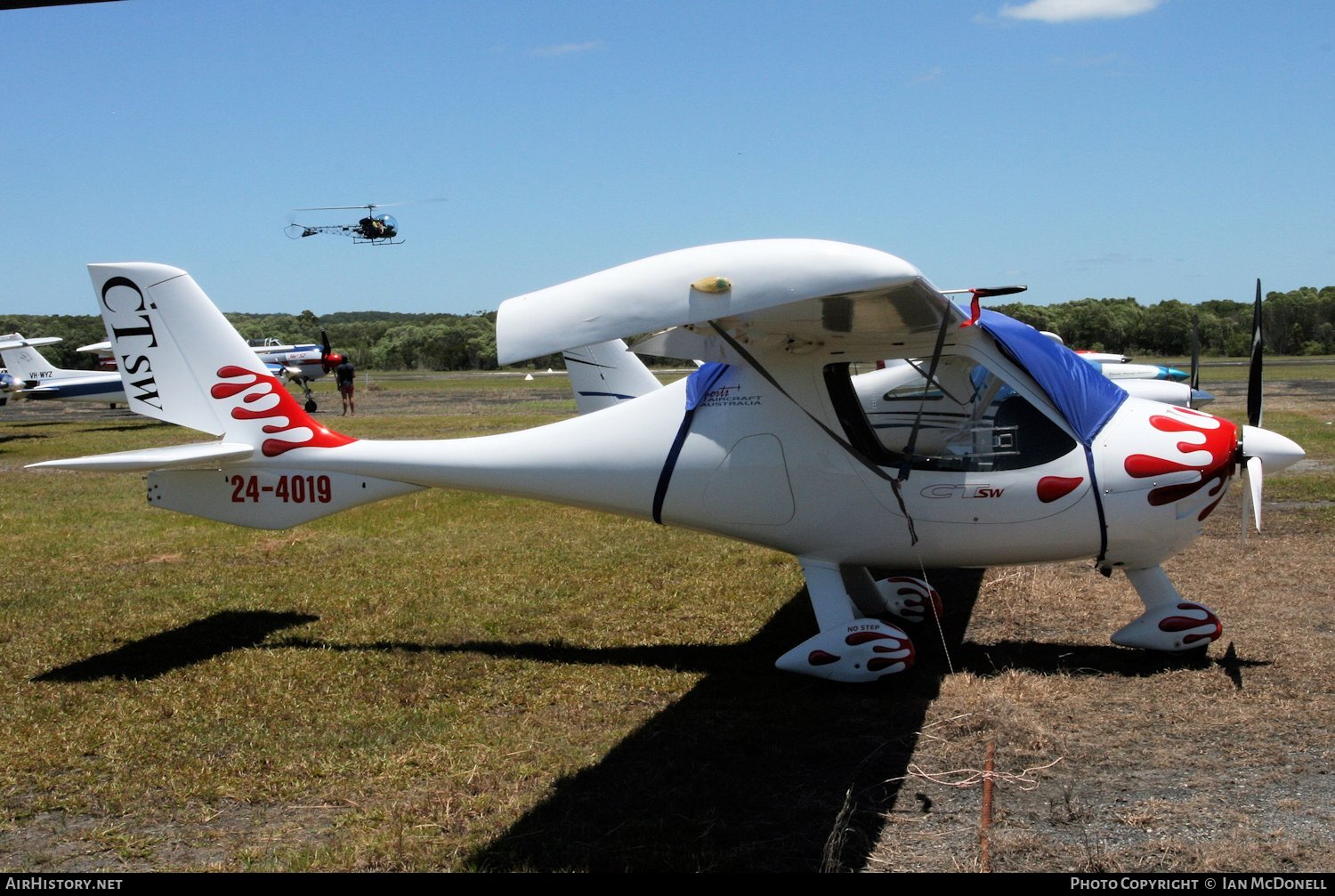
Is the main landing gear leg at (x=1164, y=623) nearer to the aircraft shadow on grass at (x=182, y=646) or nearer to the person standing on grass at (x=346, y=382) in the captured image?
the aircraft shadow on grass at (x=182, y=646)

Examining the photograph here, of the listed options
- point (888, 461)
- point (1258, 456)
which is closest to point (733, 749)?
point (888, 461)

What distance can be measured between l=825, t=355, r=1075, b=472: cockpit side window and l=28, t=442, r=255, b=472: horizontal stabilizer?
420 cm

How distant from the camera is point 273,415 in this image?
24.7 feet

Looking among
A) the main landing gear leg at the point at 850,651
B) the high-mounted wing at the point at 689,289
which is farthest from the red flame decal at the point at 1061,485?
the high-mounted wing at the point at 689,289

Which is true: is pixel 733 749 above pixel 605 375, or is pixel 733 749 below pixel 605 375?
below

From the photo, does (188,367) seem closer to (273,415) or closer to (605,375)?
(273,415)

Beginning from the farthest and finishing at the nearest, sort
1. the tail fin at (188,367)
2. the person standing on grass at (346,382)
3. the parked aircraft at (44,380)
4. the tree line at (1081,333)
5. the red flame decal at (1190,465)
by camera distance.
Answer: the tree line at (1081,333), the person standing on grass at (346,382), the parked aircraft at (44,380), the tail fin at (188,367), the red flame decal at (1190,465)

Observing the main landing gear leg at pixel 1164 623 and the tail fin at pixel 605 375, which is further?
the tail fin at pixel 605 375

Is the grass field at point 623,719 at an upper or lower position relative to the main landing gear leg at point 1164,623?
lower

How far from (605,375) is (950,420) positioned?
18.8ft

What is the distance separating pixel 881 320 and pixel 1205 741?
8.91ft

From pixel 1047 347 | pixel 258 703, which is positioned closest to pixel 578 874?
pixel 258 703

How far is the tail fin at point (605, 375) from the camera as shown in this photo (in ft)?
38.1

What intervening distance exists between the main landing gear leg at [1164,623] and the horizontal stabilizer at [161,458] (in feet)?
19.9
